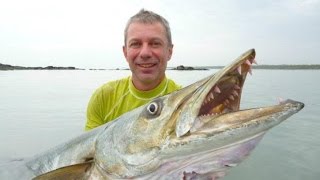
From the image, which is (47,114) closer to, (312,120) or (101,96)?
(312,120)

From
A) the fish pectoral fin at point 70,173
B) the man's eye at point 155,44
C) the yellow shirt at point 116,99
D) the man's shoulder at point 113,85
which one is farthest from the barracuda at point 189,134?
the man's shoulder at point 113,85

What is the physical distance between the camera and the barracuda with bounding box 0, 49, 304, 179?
214 centimetres

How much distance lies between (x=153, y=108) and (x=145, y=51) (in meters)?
1.72

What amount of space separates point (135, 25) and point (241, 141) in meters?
2.42

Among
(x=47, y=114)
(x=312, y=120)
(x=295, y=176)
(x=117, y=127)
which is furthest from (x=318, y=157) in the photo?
(x=47, y=114)

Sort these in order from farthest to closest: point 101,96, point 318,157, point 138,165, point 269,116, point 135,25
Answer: point 318,157 < point 101,96 < point 135,25 < point 138,165 < point 269,116

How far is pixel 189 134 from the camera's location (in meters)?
2.26

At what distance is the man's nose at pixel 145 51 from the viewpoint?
4191 millimetres

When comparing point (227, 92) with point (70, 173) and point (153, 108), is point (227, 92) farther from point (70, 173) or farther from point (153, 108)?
point (70, 173)

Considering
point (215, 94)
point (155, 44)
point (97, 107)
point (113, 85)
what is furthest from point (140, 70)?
point (215, 94)

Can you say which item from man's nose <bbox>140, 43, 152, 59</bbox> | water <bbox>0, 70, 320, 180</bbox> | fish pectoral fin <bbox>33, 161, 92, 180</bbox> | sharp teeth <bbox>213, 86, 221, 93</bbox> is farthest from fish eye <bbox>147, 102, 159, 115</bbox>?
water <bbox>0, 70, 320, 180</bbox>

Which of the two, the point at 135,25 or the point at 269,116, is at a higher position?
the point at 135,25

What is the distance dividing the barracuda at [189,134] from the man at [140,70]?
4.72 feet

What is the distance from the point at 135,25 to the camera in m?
4.27
